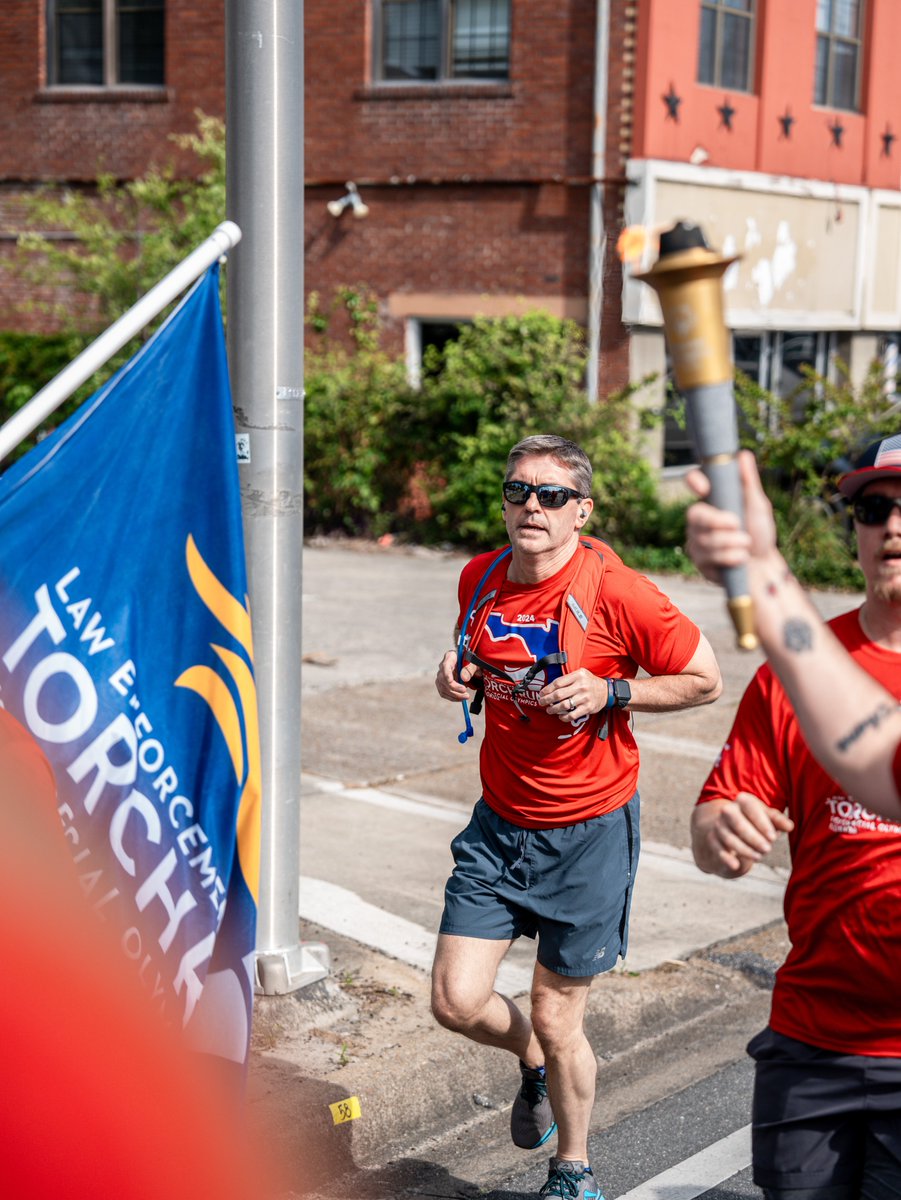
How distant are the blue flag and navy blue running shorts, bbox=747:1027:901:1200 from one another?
125 cm

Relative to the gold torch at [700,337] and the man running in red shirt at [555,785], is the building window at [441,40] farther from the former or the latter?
the gold torch at [700,337]

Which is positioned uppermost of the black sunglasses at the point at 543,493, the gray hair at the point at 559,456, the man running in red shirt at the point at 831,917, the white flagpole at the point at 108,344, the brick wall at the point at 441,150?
the brick wall at the point at 441,150

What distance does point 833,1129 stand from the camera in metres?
2.79

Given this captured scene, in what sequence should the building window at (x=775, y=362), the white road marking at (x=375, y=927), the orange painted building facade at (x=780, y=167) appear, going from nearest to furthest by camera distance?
1. the white road marking at (x=375, y=927)
2. the orange painted building facade at (x=780, y=167)
3. the building window at (x=775, y=362)

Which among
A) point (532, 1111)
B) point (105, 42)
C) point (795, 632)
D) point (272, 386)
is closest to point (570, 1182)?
point (532, 1111)

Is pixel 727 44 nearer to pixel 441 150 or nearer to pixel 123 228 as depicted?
pixel 441 150

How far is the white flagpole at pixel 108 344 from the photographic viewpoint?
323 cm

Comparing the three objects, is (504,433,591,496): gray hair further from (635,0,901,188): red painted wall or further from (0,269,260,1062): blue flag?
(635,0,901,188): red painted wall

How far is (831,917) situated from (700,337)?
4.49 feet

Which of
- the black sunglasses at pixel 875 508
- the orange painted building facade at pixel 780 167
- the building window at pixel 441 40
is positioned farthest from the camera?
the building window at pixel 441 40

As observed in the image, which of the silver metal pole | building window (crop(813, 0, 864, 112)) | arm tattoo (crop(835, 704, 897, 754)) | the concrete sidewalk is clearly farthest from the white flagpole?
building window (crop(813, 0, 864, 112))

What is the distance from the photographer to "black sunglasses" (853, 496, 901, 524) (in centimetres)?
270

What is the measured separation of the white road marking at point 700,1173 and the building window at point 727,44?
48.5 feet

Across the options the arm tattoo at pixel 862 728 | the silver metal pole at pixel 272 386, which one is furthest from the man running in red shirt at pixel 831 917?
the silver metal pole at pixel 272 386
